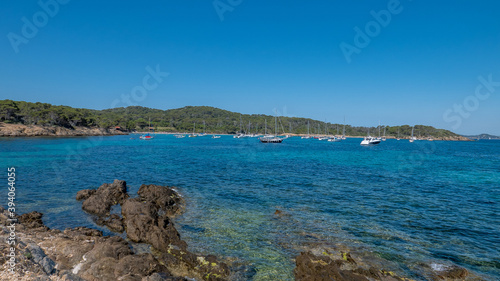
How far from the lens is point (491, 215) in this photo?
69.0 ft

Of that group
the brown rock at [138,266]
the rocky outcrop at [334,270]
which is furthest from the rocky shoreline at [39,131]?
the rocky outcrop at [334,270]

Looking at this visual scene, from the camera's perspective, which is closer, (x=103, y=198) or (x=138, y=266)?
(x=138, y=266)

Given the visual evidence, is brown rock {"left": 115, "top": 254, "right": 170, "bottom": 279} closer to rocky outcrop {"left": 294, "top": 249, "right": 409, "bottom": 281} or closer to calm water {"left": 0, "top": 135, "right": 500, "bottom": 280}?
calm water {"left": 0, "top": 135, "right": 500, "bottom": 280}

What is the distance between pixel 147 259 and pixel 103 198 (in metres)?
12.3

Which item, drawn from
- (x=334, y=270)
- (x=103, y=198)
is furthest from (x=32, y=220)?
(x=334, y=270)

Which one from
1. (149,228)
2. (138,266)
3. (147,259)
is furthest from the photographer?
(149,228)

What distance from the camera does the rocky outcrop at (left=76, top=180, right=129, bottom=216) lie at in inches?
779

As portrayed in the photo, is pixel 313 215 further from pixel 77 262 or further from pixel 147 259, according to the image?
pixel 77 262

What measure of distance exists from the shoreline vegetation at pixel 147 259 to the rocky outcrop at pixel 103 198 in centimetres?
322

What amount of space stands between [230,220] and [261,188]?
36.8 ft

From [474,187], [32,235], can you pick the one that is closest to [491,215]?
[474,187]

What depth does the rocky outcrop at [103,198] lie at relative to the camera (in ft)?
65.0

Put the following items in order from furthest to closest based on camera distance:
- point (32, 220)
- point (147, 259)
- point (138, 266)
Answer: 1. point (32, 220)
2. point (147, 259)
3. point (138, 266)

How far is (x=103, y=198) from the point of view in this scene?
21.0m
